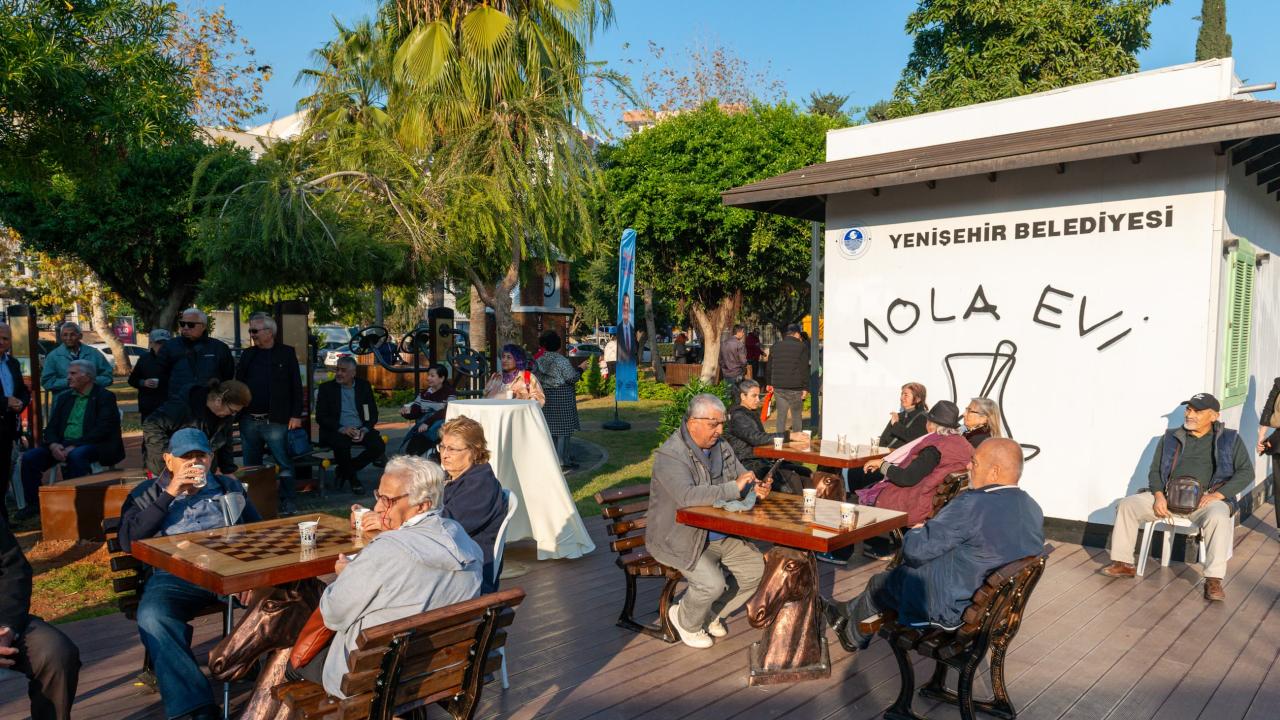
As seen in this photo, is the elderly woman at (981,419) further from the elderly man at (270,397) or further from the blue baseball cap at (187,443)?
the elderly man at (270,397)

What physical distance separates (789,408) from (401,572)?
36.0ft

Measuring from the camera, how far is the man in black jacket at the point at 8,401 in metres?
7.00

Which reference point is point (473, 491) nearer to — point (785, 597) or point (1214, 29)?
point (785, 597)

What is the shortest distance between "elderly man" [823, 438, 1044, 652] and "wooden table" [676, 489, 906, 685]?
380 mm

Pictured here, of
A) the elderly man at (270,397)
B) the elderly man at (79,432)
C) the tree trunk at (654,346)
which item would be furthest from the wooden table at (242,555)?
the tree trunk at (654,346)

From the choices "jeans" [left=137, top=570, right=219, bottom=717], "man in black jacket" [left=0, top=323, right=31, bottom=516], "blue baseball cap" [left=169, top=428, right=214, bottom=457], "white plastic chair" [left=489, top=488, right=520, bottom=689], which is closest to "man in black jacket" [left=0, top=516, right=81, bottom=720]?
"jeans" [left=137, top=570, right=219, bottom=717]

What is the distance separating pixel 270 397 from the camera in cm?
796

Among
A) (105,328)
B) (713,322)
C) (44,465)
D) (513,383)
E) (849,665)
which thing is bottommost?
(849,665)

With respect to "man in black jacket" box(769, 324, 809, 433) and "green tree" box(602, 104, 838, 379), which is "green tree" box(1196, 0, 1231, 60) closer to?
"green tree" box(602, 104, 838, 379)

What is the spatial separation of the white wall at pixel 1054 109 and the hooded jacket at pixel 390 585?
22.9ft

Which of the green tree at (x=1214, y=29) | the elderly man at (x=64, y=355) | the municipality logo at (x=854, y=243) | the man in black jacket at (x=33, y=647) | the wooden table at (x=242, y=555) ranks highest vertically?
the green tree at (x=1214, y=29)

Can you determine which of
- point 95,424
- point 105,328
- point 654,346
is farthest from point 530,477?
point 105,328

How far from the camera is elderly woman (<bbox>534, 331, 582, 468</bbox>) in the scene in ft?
33.9

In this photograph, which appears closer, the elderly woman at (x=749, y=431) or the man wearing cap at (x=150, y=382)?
the elderly woman at (x=749, y=431)
